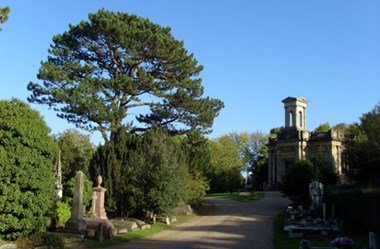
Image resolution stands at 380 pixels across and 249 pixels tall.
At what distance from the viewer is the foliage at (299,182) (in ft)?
107

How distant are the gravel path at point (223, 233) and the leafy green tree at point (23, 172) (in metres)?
3.20

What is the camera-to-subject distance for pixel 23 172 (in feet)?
46.7

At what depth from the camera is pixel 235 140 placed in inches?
3209

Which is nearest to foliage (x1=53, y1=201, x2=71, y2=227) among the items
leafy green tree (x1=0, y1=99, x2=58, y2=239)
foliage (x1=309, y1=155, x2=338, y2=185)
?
leafy green tree (x1=0, y1=99, x2=58, y2=239)

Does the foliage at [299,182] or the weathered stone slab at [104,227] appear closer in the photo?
the weathered stone slab at [104,227]

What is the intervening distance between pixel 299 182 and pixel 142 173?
13.4 meters

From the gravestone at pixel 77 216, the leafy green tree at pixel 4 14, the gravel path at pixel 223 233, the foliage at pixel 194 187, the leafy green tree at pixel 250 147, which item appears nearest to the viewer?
the leafy green tree at pixel 4 14

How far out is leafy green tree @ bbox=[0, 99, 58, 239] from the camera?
1383 cm

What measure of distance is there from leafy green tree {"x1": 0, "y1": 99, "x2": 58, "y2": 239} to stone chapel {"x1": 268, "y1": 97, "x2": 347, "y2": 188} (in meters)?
42.6

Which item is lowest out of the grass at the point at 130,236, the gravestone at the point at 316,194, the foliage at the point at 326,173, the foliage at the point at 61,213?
the grass at the point at 130,236

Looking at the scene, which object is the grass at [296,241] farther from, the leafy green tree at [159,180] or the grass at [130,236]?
the leafy green tree at [159,180]

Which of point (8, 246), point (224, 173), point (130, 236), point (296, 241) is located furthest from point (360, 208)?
point (224, 173)

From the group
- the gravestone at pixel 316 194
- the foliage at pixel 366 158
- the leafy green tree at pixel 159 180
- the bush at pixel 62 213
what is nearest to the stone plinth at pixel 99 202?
the leafy green tree at pixel 159 180

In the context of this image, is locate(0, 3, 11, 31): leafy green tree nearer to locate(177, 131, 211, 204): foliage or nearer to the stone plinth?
the stone plinth
